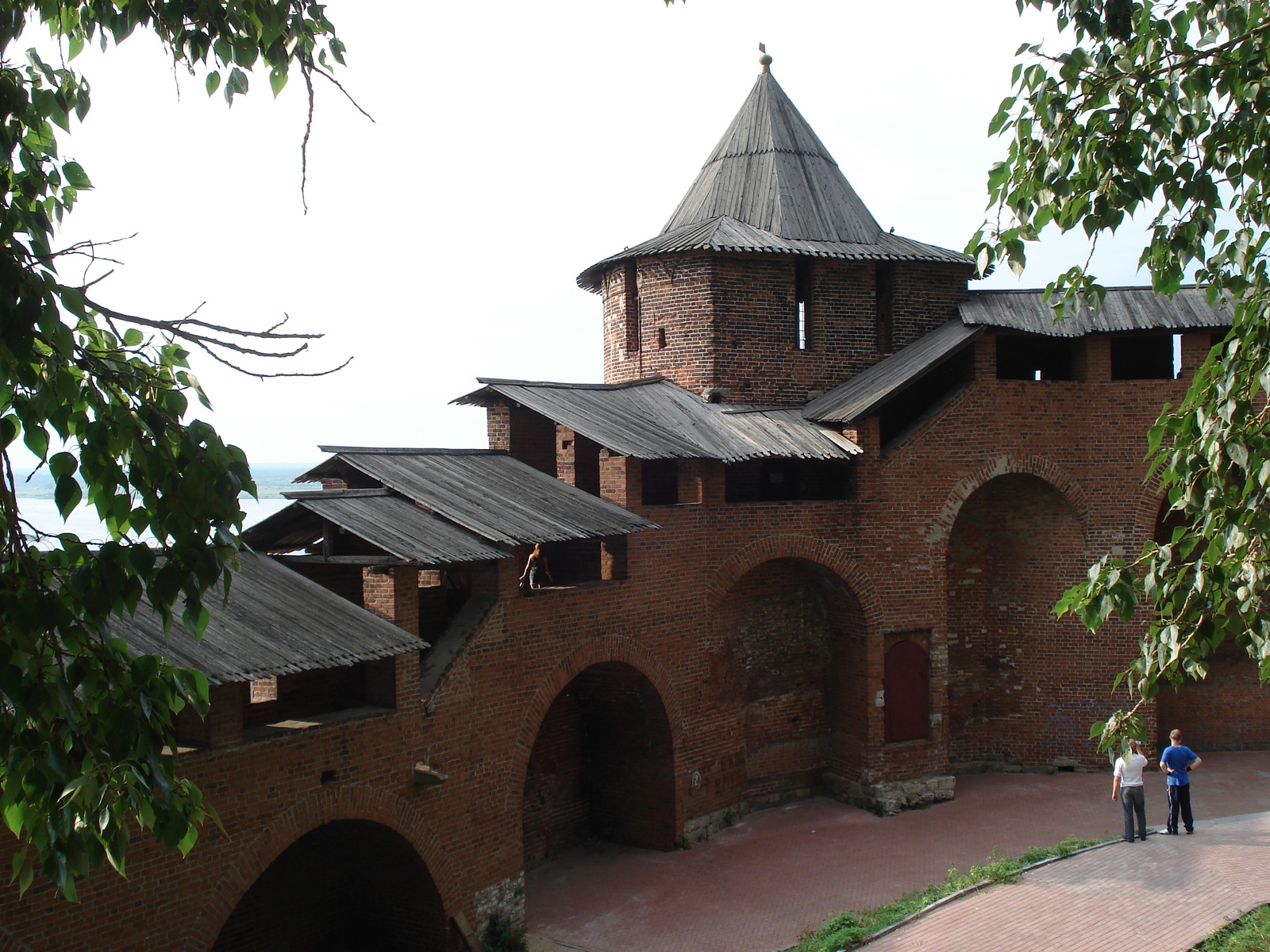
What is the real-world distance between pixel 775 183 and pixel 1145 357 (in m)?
6.81

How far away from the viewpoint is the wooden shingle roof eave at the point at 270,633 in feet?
25.6

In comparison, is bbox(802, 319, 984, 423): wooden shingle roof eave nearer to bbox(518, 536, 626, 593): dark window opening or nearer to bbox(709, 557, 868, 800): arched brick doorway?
bbox(709, 557, 868, 800): arched brick doorway

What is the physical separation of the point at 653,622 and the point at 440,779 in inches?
154

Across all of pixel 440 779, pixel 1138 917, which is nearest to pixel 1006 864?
pixel 1138 917

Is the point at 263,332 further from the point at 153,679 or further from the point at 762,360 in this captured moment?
the point at 762,360

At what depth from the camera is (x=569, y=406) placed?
13.9 metres

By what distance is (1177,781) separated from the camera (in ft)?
40.3

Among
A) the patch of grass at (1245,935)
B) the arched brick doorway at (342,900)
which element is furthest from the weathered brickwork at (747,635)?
the patch of grass at (1245,935)

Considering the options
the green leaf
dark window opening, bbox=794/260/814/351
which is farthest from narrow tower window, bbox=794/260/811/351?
the green leaf

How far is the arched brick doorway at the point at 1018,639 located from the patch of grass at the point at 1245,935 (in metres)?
5.94

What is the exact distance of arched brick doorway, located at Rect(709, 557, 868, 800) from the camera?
14938mm

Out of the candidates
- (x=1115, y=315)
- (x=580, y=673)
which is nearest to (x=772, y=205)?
(x=1115, y=315)

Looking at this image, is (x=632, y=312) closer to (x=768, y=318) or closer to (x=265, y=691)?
(x=768, y=318)

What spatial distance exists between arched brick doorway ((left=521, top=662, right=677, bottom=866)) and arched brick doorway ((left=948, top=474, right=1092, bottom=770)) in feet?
17.6
